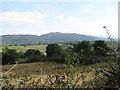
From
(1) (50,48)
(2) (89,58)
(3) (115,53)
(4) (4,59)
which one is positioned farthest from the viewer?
(1) (50,48)

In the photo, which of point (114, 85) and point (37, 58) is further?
point (37, 58)

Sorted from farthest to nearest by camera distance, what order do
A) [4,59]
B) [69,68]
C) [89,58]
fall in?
[4,59] → [89,58] → [69,68]

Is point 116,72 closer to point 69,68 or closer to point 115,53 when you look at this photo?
point 115,53

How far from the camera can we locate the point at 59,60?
813 inches

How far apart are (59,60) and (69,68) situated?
60.0 ft

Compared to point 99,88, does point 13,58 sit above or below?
below

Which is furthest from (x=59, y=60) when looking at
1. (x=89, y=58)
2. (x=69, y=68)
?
(x=69, y=68)

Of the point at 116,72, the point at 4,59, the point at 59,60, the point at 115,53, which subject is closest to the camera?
the point at 116,72

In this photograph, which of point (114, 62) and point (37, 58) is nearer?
point (114, 62)

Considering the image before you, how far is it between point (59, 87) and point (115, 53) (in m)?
1.06

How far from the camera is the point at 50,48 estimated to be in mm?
27938

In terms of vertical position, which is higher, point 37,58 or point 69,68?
point 69,68

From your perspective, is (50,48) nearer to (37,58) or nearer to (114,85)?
(37,58)

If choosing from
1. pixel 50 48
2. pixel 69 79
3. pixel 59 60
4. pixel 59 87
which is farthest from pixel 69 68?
pixel 50 48
